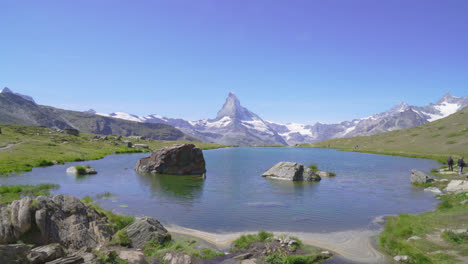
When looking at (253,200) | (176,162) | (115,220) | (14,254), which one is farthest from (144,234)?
(176,162)

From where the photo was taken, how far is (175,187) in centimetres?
4669

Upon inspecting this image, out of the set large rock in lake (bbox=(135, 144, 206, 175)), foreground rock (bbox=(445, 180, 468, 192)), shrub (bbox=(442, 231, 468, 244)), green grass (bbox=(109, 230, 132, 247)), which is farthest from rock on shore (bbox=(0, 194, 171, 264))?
large rock in lake (bbox=(135, 144, 206, 175))

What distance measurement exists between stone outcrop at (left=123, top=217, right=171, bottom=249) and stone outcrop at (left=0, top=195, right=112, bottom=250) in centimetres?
172

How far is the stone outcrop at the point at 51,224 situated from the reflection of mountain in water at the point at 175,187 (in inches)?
711

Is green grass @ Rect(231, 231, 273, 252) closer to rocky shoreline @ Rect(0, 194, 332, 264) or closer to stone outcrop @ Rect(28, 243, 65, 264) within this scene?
rocky shoreline @ Rect(0, 194, 332, 264)

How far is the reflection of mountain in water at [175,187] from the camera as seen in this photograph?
1574 inches

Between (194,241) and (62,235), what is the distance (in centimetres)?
932

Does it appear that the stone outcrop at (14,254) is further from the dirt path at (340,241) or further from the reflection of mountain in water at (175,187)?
the reflection of mountain in water at (175,187)

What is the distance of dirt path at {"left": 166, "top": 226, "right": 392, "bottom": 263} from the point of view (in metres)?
19.3

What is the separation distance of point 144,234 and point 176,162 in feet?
144

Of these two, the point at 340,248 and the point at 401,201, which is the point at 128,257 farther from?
the point at 401,201

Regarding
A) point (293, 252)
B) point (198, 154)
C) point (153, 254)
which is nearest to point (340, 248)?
point (293, 252)

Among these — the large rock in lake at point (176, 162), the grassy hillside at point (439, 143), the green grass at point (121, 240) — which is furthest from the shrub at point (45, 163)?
the grassy hillside at point (439, 143)

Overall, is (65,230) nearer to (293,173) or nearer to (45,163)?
(293,173)
